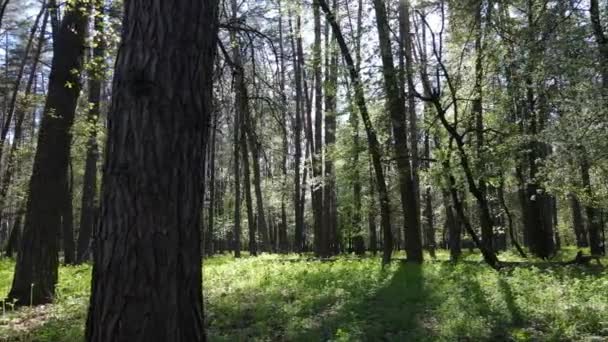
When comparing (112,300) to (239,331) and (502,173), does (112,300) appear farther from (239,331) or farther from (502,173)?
(502,173)

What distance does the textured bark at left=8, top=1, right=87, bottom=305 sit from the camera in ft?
28.3

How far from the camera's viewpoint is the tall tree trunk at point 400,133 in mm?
12750

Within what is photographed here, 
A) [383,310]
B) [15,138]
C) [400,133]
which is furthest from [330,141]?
[383,310]

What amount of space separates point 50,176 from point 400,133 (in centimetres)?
902

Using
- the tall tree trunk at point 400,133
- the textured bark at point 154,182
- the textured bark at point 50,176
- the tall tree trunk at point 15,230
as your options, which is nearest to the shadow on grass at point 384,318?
the textured bark at point 154,182

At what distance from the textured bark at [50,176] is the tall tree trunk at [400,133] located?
6.85 m

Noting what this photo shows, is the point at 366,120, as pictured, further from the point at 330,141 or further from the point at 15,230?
the point at 15,230

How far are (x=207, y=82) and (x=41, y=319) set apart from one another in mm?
6236

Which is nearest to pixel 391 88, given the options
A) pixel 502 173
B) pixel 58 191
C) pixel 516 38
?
pixel 516 38

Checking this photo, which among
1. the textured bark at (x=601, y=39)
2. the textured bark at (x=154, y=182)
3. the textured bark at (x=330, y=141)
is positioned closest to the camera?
the textured bark at (x=154, y=182)

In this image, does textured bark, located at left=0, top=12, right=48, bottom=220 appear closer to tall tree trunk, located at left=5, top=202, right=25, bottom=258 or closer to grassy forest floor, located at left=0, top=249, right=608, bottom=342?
tall tree trunk, located at left=5, top=202, right=25, bottom=258

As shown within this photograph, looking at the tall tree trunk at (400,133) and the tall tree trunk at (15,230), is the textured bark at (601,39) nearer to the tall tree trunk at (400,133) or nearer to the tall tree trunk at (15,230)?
the tall tree trunk at (400,133)

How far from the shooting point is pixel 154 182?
102 inches

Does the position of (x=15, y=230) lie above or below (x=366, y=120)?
below
